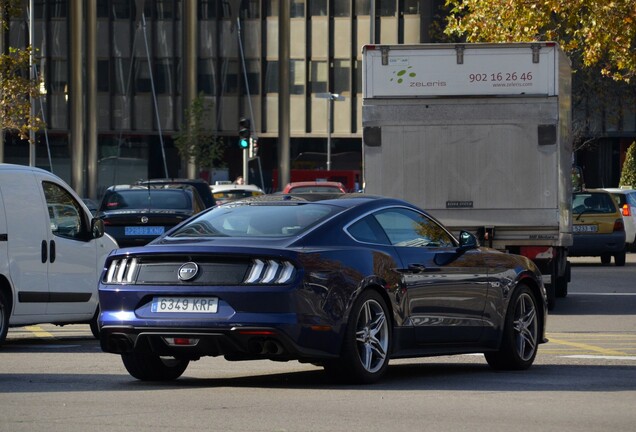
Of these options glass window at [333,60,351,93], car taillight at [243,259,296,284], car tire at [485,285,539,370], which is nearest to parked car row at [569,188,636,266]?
car tire at [485,285,539,370]

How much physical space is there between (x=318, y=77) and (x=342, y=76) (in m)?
1.21

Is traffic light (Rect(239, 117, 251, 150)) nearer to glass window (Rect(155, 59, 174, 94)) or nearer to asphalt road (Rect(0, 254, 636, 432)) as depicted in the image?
asphalt road (Rect(0, 254, 636, 432))

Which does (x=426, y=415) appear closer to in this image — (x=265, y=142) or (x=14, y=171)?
(x=14, y=171)

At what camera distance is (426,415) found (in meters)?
9.08

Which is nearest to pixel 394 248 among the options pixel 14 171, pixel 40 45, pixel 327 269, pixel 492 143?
pixel 327 269

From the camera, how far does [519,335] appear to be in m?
12.4

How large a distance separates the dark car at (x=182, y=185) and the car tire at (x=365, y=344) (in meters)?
11.7

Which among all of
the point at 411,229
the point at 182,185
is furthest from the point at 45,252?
the point at 182,185

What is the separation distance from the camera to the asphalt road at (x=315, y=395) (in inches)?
342

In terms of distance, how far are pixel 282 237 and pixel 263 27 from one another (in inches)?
2636

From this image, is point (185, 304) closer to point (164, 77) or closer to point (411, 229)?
point (411, 229)

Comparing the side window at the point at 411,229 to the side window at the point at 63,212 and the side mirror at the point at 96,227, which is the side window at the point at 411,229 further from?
the side mirror at the point at 96,227

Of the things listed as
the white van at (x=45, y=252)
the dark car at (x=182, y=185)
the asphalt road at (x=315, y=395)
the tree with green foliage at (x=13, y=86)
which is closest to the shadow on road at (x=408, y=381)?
the asphalt road at (x=315, y=395)

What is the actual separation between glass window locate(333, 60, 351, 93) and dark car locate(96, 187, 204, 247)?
174ft
